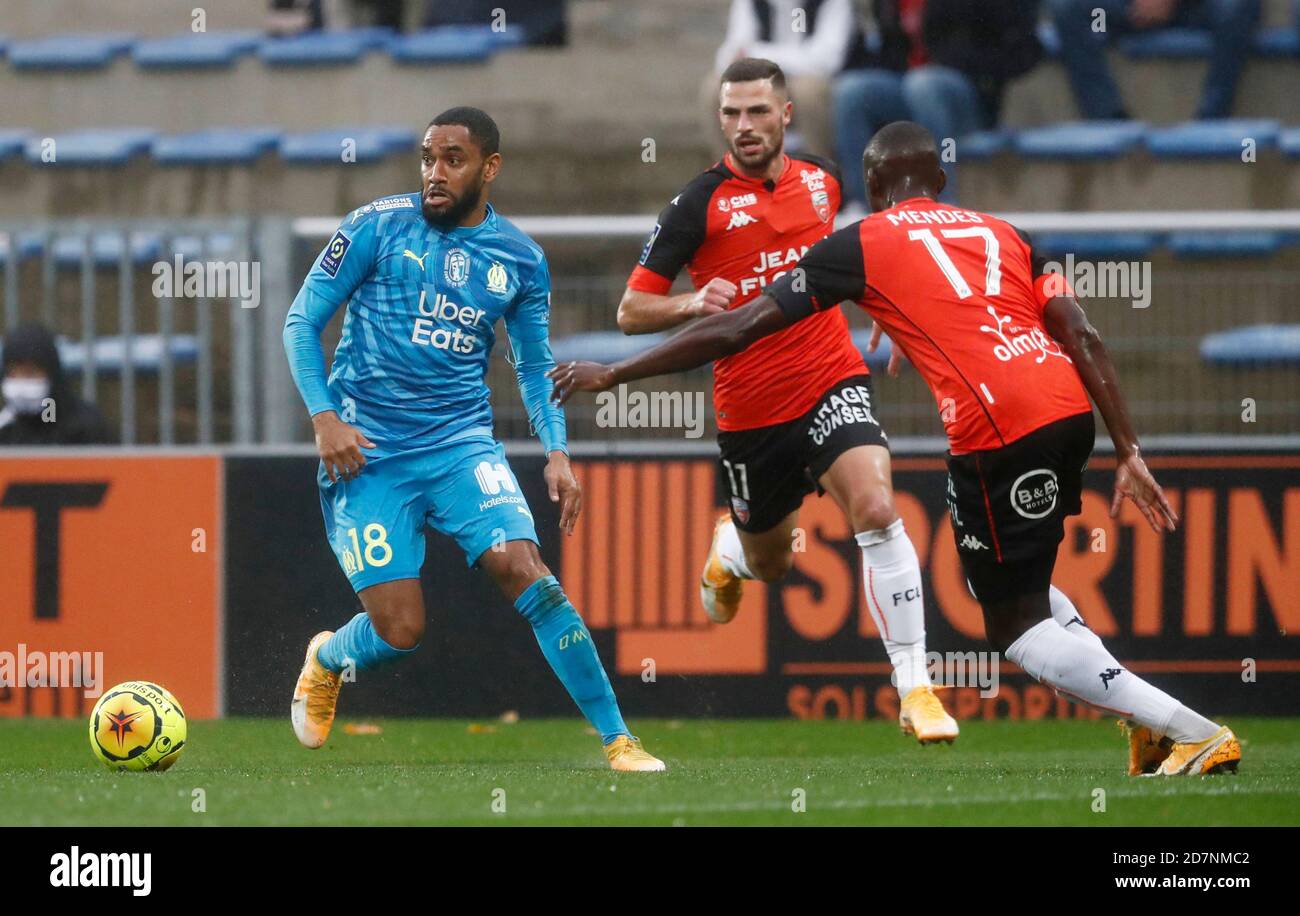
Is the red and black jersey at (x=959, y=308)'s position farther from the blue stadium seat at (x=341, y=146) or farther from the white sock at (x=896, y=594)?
the blue stadium seat at (x=341, y=146)

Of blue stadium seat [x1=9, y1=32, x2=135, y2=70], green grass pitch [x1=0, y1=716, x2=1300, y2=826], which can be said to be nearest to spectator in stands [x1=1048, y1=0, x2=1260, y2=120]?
green grass pitch [x1=0, y1=716, x2=1300, y2=826]

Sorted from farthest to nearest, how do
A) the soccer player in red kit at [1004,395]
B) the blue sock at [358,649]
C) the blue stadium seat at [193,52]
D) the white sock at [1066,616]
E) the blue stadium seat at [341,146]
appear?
1. the blue stadium seat at [193,52]
2. the blue stadium seat at [341,146]
3. the blue sock at [358,649]
4. the white sock at [1066,616]
5. the soccer player in red kit at [1004,395]

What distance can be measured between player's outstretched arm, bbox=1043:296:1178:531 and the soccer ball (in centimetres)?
338

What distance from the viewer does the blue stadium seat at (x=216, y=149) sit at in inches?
488

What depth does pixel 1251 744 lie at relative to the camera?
848cm

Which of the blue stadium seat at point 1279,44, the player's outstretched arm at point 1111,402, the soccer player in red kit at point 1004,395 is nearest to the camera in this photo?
the player's outstretched arm at point 1111,402

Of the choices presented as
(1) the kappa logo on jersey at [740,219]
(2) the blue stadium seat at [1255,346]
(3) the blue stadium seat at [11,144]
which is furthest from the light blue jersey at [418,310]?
(3) the blue stadium seat at [11,144]

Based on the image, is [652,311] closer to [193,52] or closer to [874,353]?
[874,353]

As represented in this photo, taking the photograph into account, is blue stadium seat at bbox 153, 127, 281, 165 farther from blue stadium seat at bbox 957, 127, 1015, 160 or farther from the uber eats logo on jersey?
the uber eats logo on jersey

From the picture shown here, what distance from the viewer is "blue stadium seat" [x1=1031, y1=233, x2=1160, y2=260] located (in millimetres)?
9789

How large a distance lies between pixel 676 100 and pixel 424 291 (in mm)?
5757

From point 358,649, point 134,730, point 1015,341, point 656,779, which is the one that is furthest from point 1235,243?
point 134,730

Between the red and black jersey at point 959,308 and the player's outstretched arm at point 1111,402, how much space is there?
0.06 meters
